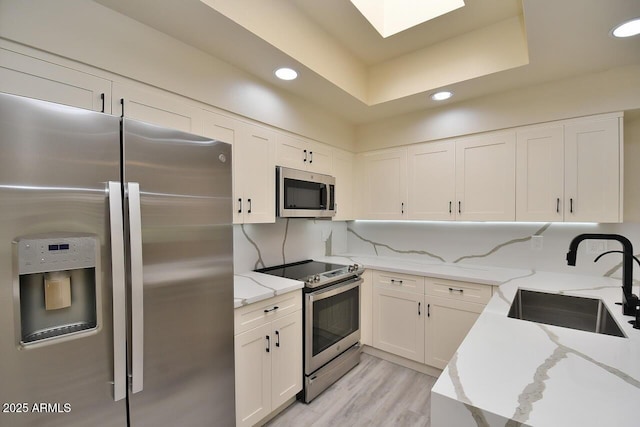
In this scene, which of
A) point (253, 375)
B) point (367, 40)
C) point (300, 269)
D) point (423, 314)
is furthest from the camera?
point (300, 269)

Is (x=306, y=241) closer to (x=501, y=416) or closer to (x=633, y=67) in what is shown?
(x=501, y=416)

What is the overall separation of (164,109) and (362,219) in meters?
2.27

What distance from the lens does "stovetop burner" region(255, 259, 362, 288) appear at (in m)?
2.26

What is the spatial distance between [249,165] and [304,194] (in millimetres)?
622

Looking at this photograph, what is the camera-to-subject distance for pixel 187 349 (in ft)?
4.30

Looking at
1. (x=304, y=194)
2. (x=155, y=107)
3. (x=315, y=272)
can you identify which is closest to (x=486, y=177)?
(x=304, y=194)

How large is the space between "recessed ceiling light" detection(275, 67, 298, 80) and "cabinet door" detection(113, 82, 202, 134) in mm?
661

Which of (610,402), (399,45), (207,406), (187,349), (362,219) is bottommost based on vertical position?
(207,406)

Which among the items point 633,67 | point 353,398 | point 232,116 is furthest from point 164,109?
point 633,67

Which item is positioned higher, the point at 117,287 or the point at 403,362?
the point at 117,287

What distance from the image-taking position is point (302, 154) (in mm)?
2672

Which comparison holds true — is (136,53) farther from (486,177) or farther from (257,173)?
(486,177)

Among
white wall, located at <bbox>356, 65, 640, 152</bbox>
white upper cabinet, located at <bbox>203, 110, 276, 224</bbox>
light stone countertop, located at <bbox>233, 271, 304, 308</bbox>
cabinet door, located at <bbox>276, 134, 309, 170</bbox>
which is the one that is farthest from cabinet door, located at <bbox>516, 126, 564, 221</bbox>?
white upper cabinet, located at <bbox>203, 110, 276, 224</bbox>

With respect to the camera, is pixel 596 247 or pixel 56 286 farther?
pixel 596 247
